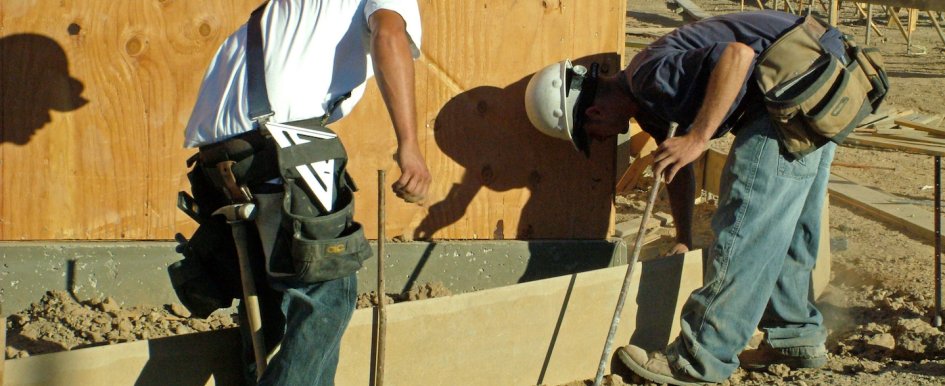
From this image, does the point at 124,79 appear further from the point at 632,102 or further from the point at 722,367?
the point at 722,367

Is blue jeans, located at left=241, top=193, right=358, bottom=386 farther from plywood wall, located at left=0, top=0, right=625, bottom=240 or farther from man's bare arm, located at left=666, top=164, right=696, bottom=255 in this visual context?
man's bare arm, located at left=666, top=164, right=696, bottom=255

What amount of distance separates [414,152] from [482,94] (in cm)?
195

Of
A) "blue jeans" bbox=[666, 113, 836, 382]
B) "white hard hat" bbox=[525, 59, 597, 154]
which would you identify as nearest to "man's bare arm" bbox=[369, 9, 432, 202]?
"blue jeans" bbox=[666, 113, 836, 382]

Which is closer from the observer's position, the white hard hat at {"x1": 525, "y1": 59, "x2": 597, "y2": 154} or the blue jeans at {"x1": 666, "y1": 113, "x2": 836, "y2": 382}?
the blue jeans at {"x1": 666, "y1": 113, "x2": 836, "y2": 382}

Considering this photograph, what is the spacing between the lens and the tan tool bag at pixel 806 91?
3900 millimetres

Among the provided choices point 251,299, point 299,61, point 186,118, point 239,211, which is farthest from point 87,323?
point 299,61

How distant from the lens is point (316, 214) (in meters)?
3.06

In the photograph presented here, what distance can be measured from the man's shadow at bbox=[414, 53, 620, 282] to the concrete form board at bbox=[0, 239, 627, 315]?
0.09 feet

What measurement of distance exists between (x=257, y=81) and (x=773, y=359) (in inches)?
107

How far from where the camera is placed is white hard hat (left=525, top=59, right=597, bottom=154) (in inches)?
181

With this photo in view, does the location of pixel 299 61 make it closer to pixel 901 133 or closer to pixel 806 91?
pixel 806 91

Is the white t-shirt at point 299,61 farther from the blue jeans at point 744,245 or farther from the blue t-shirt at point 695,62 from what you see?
the blue jeans at point 744,245

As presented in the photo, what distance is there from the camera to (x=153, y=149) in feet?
15.1

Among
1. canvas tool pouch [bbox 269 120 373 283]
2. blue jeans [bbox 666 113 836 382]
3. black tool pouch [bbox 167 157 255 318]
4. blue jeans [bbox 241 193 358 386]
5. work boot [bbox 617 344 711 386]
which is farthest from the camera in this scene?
work boot [bbox 617 344 711 386]
